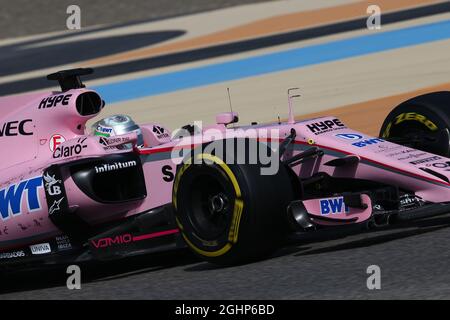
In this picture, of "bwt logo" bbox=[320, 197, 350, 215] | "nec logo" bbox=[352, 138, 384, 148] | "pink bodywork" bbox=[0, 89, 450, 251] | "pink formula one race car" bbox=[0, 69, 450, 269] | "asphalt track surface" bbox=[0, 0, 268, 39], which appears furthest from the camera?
"asphalt track surface" bbox=[0, 0, 268, 39]

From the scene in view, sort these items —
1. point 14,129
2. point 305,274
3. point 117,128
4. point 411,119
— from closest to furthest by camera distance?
point 305,274 → point 117,128 → point 411,119 → point 14,129

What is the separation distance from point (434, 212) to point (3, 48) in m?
20.4

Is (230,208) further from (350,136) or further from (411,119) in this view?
(411,119)

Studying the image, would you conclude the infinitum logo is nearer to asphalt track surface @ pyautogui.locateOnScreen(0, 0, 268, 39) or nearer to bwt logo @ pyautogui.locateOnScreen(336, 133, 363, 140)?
bwt logo @ pyautogui.locateOnScreen(336, 133, 363, 140)

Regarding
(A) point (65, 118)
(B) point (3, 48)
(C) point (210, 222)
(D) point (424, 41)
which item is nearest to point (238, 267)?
(C) point (210, 222)

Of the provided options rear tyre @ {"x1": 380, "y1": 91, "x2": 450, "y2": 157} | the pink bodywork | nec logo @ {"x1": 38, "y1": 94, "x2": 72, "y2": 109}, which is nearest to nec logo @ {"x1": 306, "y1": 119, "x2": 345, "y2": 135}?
the pink bodywork

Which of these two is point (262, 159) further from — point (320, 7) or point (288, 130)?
point (320, 7)

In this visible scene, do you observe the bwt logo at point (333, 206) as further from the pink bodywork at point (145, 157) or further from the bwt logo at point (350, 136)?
the bwt logo at point (350, 136)

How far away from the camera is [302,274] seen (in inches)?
227

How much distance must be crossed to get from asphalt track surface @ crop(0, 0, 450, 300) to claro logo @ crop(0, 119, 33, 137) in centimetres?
106

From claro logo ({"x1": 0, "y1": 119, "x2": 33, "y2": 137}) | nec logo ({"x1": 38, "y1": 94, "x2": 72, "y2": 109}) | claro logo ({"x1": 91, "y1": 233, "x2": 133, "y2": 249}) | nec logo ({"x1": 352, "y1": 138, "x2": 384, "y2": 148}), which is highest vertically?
nec logo ({"x1": 38, "y1": 94, "x2": 72, "y2": 109})

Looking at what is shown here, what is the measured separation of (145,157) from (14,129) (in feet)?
4.31

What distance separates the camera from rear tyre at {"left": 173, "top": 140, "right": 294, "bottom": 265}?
19.4 ft

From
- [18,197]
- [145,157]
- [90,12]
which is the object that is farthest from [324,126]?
[90,12]
